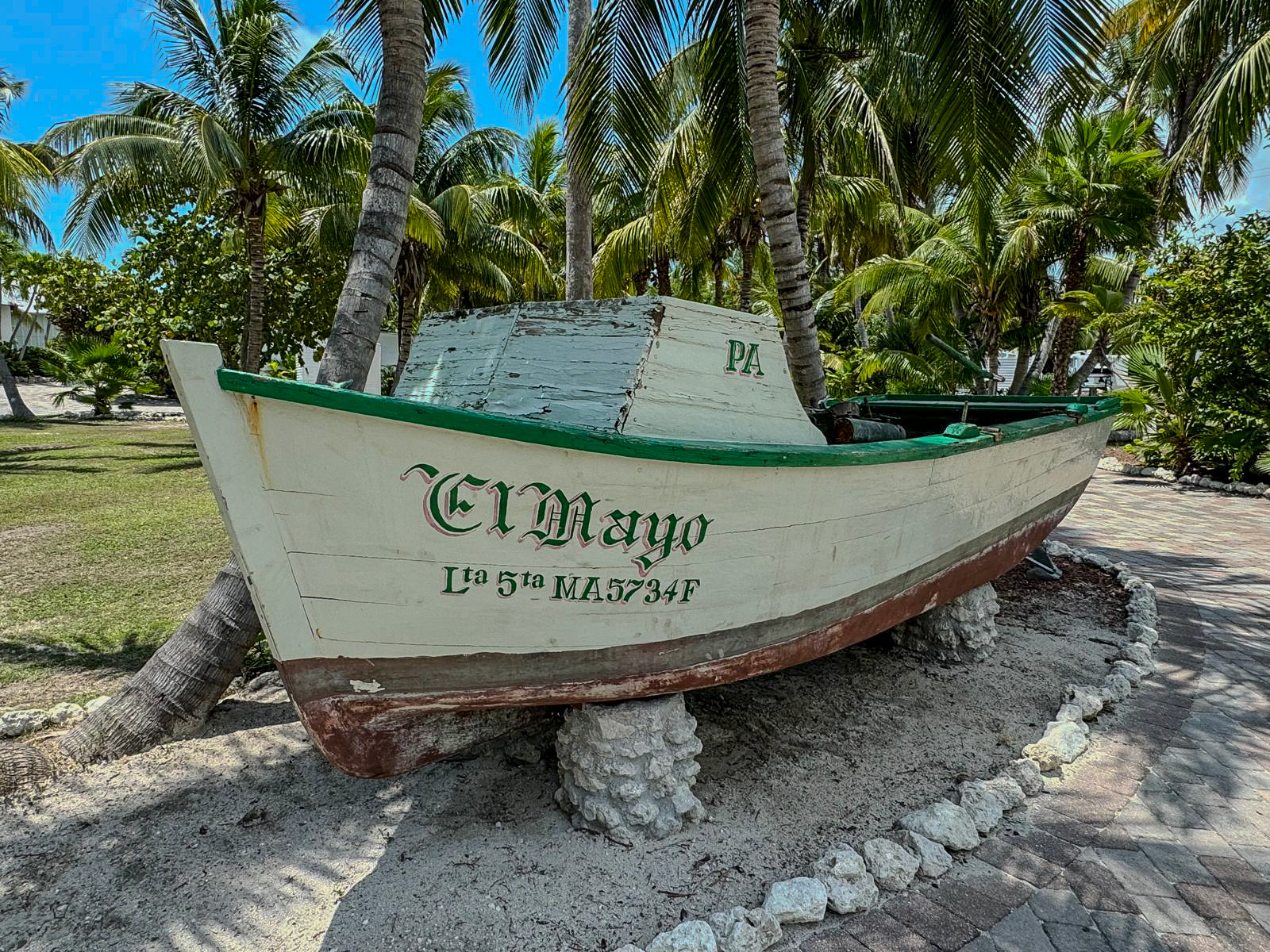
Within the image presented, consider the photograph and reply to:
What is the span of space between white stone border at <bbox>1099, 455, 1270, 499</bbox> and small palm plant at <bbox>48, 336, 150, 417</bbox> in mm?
26184

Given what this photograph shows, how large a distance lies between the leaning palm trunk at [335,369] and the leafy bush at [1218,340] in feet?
39.8

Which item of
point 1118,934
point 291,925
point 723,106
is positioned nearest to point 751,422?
point 1118,934

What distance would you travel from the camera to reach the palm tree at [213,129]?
10.5 metres

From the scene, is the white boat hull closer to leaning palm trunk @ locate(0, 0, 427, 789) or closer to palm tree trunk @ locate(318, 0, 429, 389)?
leaning palm trunk @ locate(0, 0, 427, 789)

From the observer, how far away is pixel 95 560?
6586mm

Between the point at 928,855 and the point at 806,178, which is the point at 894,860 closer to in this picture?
the point at 928,855

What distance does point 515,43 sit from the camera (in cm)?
610

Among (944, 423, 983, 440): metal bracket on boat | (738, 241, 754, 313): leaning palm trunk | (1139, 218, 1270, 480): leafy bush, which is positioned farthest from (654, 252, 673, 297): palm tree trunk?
(944, 423, 983, 440): metal bracket on boat

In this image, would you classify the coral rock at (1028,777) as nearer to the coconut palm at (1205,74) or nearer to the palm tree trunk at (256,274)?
the coconut palm at (1205,74)

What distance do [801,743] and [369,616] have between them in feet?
7.51

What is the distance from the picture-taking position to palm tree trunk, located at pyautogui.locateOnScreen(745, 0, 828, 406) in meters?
4.96

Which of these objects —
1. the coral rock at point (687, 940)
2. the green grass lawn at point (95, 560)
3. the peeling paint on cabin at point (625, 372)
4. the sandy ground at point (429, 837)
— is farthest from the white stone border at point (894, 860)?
the green grass lawn at point (95, 560)

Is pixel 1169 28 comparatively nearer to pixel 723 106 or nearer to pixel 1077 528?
pixel 1077 528

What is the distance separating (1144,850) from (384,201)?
433 cm
